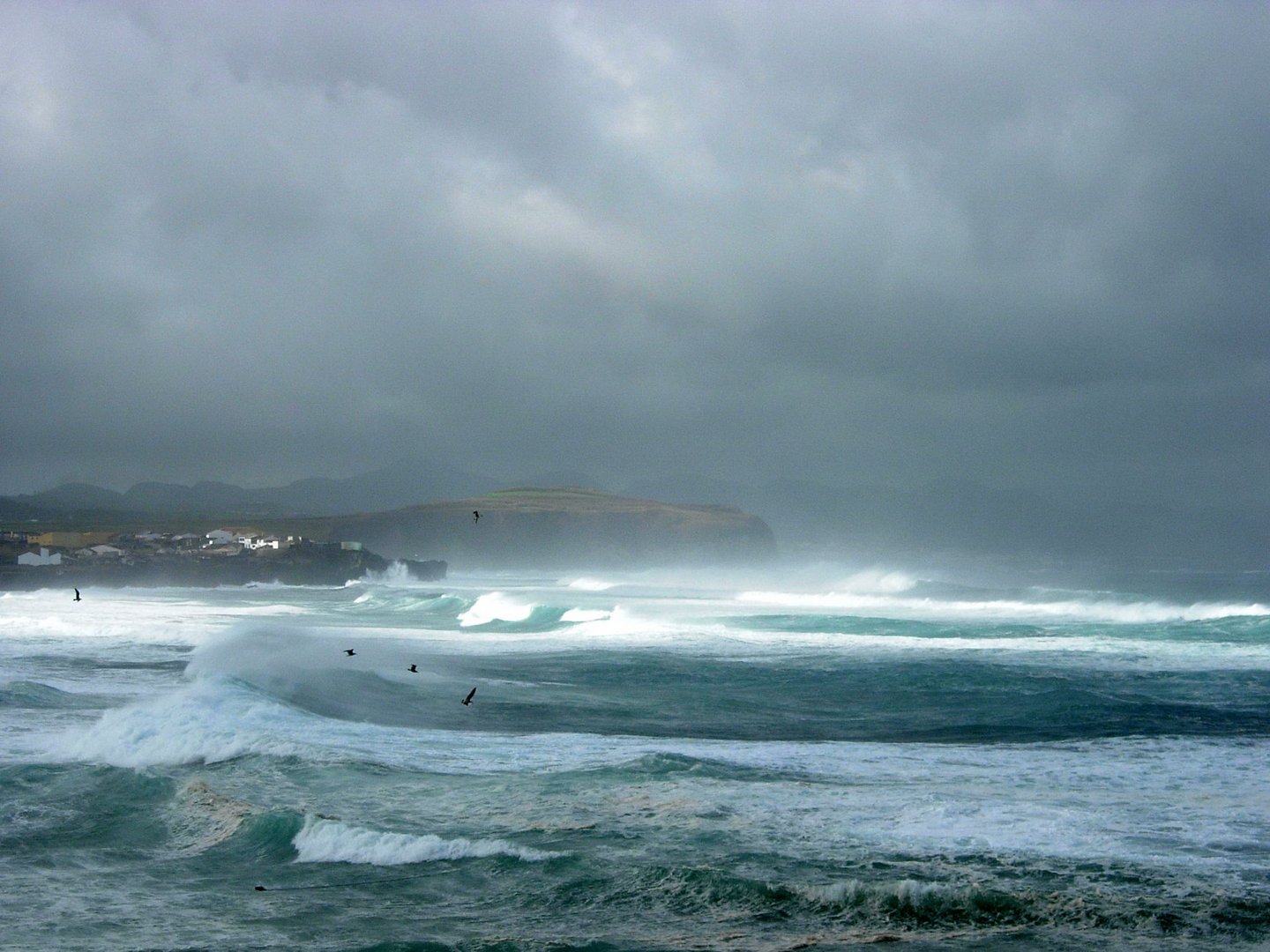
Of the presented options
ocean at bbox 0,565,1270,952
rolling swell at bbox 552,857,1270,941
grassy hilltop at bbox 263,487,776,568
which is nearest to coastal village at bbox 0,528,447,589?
grassy hilltop at bbox 263,487,776,568

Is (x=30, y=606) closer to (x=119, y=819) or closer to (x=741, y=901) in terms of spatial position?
(x=119, y=819)

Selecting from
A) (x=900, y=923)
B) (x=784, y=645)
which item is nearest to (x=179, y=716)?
(x=900, y=923)

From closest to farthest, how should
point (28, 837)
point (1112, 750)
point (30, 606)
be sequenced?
point (28, 837) < point (1112, 750) < point (30, 606)

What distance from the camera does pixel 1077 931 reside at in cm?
854

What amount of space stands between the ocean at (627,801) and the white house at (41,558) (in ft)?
119

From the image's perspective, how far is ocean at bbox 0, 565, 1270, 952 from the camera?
8.81m

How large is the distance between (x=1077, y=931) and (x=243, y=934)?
616cm

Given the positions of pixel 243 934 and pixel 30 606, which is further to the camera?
pixel 30 606

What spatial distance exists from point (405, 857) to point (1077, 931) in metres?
5.68

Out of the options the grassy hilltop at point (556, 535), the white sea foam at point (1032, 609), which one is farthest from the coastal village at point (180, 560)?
the white sea foam at point (1032, 609)

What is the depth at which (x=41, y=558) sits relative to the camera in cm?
6147

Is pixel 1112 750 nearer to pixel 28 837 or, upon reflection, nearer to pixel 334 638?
pixel 28 837

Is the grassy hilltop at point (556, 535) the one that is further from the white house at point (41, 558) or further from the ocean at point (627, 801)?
the ocean at point (627, 801)

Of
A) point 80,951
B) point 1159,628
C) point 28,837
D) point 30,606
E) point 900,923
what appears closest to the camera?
point 80,951
